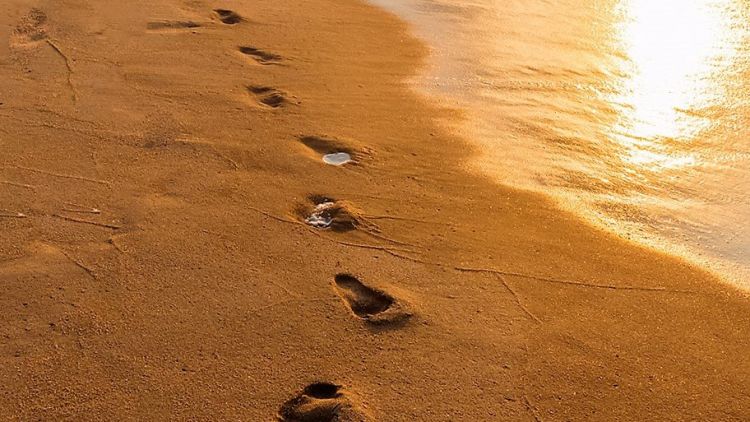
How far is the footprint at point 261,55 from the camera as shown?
15.3 feet

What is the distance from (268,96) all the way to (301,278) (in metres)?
1.75

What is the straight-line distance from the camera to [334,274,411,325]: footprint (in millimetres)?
2607

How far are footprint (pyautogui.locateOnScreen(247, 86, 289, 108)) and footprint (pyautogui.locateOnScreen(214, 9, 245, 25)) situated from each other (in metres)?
1.19

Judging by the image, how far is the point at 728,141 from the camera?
172 inches

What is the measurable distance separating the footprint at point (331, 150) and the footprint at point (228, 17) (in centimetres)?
189

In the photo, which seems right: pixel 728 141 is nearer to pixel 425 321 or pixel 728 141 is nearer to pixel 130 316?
pixel 425 321

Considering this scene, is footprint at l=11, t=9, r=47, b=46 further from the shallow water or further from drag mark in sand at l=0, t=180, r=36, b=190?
the shallow water

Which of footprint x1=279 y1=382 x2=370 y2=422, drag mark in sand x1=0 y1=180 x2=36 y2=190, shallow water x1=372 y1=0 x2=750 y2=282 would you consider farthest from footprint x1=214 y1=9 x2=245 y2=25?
footprint x1=279 y1=382 x2=370 y2=422

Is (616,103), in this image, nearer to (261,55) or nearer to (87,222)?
(261,55)

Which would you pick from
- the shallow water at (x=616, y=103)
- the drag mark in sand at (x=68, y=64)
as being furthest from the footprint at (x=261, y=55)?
the drag mark in sand at (x=68, y=64)

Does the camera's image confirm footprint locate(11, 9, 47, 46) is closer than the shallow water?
No

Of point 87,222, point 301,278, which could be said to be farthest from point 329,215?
point 87,222

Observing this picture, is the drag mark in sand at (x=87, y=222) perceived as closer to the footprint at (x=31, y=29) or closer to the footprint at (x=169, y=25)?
the footprint at (x=31, y=29)

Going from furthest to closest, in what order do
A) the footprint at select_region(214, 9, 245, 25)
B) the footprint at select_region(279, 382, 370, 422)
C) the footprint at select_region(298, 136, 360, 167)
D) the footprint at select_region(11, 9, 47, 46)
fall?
the footprint at select_region(214, 9, 245, 25)
the footprint at select_region(11, 9, 47, 46)
the footprint at select_region(298, 136, 360, 167)
the footprint at select_region(279, 382, 370, 422)
